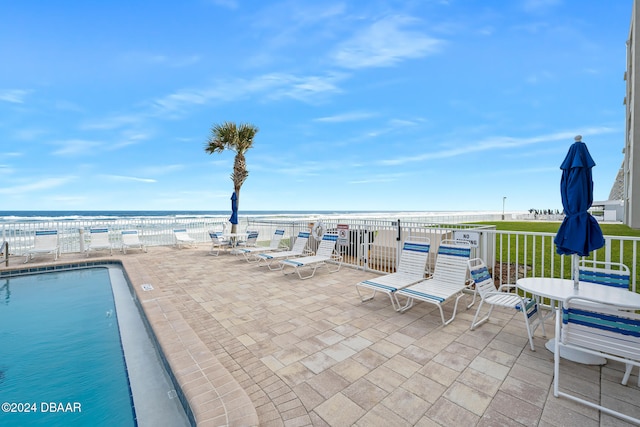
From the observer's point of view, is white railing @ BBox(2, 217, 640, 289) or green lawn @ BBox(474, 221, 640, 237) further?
green lawn @ BBox(474, 221, 640, 237)

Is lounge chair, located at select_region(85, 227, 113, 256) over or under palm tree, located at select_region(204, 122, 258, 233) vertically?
under

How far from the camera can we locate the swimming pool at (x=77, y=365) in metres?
2.52

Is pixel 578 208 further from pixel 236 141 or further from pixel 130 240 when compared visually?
pixel 130 240

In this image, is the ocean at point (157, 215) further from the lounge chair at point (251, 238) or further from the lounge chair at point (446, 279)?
the lounge chair at point (446, 279)

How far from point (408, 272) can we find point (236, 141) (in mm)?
10868

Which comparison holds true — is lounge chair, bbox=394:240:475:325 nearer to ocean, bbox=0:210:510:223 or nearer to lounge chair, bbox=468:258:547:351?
lounge chair, bbox=468:258:547:351

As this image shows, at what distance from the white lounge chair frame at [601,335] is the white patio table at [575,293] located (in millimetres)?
346

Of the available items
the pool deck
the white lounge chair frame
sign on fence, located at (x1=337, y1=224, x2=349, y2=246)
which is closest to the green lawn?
sign on fence, located at (x1=337, y1=224, x2=349, y2=246)

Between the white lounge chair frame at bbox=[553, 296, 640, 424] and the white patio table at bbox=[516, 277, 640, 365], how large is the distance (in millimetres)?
346

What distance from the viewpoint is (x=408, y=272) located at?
5.01 meters

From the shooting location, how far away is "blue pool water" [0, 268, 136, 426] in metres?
2.54

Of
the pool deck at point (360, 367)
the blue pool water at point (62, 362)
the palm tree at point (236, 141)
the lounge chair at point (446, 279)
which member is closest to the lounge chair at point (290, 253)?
the pool deck at point (360, 367)

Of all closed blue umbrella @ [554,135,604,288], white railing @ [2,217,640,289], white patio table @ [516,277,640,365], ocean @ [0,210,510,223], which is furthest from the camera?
ocean @ [0,210,510,223]

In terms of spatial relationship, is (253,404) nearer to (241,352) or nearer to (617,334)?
(241,352)
